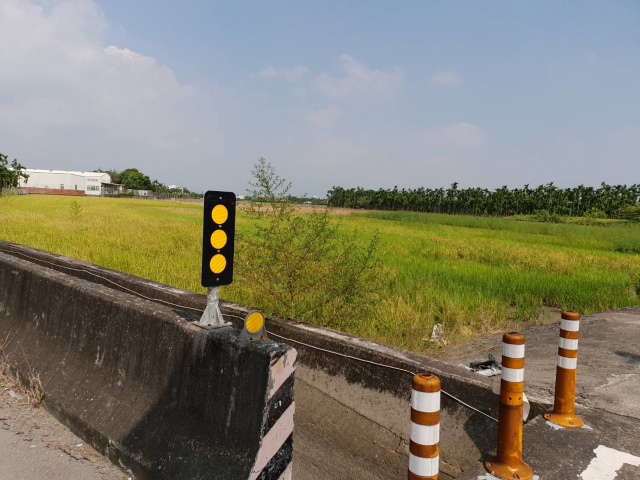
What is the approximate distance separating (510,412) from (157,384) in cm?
208

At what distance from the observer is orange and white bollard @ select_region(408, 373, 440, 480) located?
214cm

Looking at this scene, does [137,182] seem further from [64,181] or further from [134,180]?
[64,181]

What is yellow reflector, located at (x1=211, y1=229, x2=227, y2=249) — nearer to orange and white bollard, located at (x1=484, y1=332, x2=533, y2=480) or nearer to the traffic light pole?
the traffic light pole

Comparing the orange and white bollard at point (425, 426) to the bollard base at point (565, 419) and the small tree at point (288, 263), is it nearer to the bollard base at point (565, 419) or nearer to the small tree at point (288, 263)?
the bollard base at point (565, 419)

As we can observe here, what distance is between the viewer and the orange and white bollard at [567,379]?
9.92 feet

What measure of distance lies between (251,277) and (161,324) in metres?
2.00

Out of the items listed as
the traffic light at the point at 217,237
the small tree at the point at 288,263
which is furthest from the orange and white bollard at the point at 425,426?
the small tree at the point at 288,263

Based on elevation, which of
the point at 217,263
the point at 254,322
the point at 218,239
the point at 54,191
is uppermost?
the point at 54,191

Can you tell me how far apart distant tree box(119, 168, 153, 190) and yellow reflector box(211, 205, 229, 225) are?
420 ft

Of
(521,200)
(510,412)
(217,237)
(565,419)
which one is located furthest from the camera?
(521,200)

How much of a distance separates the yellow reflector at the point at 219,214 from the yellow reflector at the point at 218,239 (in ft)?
0.18

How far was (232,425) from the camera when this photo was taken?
2520 mm

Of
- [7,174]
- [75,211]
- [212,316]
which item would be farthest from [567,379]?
[7,174]

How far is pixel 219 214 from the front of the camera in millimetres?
2688
